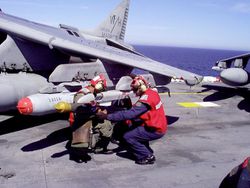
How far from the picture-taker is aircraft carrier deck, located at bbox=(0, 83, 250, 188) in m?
5.75

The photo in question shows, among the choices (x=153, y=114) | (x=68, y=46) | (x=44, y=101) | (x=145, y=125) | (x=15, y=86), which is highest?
(x=68, y=46)

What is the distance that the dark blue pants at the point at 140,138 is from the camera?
21.2 ft

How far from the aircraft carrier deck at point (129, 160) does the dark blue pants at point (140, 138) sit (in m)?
0.27

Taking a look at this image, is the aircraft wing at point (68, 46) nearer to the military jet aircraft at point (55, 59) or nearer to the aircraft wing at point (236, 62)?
the military jet aircraft at point (55, 59)

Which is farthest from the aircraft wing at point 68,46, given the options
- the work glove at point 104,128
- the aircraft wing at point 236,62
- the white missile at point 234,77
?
the aircraft wing at point 236,62

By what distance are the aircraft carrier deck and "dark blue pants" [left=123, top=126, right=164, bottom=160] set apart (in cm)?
27

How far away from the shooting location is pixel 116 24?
15.4 meters

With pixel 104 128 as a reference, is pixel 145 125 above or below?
above

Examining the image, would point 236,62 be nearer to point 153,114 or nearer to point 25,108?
point 153,114

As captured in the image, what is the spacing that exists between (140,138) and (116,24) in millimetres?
9996

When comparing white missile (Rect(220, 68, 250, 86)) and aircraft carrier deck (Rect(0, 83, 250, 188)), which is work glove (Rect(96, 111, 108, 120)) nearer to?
aircraft carrier deck (Rect(0, 83, 250, 188))

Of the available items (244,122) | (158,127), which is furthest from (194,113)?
(158,127)

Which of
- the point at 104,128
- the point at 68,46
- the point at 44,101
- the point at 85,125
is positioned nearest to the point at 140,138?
the point at 104,128

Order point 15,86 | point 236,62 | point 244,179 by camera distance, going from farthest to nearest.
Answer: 1. point 236,62
2. point 15,86
3. point 244,179
